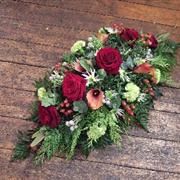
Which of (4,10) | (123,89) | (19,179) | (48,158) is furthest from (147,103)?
(4,10)

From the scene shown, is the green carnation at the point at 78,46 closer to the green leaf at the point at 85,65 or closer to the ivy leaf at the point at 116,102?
→ the green leaf at the point at 85,65

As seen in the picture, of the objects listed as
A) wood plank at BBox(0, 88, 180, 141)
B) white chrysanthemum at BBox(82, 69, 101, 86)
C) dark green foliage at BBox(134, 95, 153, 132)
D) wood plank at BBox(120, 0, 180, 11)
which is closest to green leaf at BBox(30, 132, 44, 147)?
wood plank at BBox(0, 88, 180, 141)

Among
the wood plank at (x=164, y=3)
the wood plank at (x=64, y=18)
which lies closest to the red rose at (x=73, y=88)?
the wood plank at (x=64, y=18)

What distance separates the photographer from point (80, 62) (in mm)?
1442

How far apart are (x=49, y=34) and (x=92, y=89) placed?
0.43m

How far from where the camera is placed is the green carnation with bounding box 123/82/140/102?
140cm

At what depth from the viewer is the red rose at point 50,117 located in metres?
1.32

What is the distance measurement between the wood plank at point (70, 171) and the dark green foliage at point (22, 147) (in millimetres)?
19

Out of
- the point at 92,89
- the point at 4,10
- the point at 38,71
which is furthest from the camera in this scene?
the point at 4,10

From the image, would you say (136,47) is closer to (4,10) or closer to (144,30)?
(144,30)

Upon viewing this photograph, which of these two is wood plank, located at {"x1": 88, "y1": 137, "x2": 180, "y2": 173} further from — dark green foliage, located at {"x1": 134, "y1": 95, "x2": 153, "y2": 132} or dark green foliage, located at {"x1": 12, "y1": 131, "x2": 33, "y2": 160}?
dark green foliage, located at {"x1": 12, "y1": 131, "x2": 33, "y2": 160}

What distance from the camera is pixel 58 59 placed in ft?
5.26

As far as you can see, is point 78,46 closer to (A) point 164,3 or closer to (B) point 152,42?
(B) point 152,42

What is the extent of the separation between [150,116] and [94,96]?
0.73 ft
